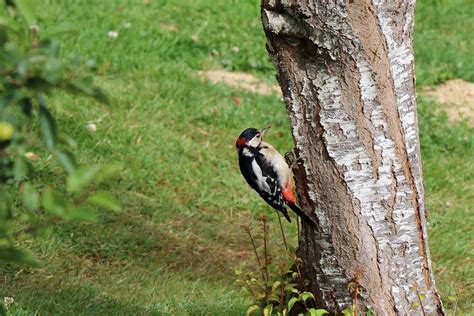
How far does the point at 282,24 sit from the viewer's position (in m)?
3.99

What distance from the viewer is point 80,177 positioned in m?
1.96

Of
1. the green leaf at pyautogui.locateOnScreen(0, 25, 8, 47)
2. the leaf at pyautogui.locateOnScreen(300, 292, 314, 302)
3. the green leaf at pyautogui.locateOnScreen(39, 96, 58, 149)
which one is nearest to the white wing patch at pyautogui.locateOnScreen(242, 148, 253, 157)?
the leaf at pyautogui.locateOnScreen(300, 292, 314, 302)

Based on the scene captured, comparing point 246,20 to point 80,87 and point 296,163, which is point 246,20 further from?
point 80,87

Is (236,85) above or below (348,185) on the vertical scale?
below

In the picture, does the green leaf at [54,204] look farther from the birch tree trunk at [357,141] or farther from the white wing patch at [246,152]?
the white wing patch at [246,152]

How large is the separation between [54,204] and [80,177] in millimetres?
77

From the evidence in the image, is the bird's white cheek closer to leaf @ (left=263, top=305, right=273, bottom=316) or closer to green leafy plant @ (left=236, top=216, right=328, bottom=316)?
green leafy plant @ (left=236, top=216, right=328, bottom=316)

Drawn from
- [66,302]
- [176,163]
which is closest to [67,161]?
[66,302]

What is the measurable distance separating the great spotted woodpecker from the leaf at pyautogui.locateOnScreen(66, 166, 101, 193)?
2918 mm

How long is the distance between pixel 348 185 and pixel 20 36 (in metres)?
2.40

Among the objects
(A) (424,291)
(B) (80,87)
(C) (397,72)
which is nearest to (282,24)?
(C) (397,72)

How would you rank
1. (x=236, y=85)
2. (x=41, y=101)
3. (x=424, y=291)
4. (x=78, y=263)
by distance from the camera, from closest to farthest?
(x=41, y=101) → (x=424, y=291) → (x=78, y=263) → (x=236, y=85)

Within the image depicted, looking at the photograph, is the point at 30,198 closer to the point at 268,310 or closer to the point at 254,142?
the point at 268,310

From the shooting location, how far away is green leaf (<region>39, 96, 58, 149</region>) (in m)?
1.86
